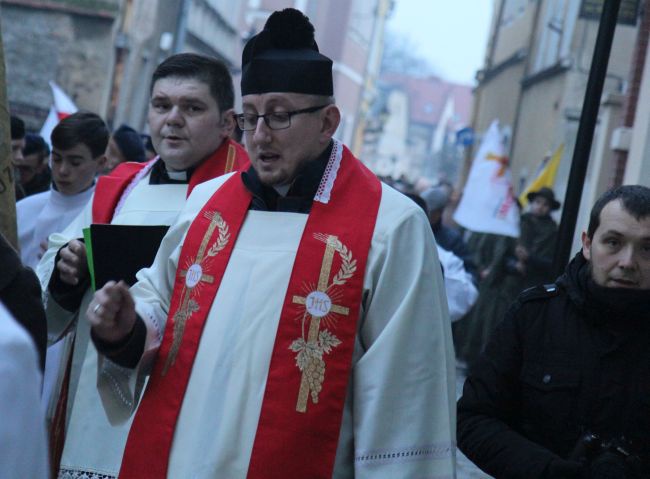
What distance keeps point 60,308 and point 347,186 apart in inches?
72.6

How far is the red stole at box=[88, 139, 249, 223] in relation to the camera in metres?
5.20

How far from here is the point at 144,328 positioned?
3.68m

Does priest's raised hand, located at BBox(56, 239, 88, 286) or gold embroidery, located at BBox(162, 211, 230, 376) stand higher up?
gold embroidery, located at BBox(162, 211, 230, 376)

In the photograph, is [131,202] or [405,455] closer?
[405,455]

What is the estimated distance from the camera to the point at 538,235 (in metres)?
12.7

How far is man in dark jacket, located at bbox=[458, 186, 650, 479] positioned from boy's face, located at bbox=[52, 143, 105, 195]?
3.10 m

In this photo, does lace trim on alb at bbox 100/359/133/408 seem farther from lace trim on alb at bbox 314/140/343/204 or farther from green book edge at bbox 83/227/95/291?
green book edge at bbox 83/227/95/291

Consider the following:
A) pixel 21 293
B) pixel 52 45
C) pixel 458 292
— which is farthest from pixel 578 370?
pixel 52 45

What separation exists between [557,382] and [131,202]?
2286mm

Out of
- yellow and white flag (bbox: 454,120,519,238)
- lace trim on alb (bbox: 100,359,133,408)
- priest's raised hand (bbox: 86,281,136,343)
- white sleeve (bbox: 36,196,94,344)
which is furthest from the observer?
yellow and white flag (bbox: 454,120,519,238)

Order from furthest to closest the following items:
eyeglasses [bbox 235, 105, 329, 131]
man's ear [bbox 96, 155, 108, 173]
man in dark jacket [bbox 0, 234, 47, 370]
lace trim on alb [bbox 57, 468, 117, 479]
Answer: man's ear [bbox 96, 155, 108, 173] < lace trim on alb [bbox 57, 468, 117, 479] < eyeglasses [bbox 235, 105, 329, 131] < man in dark jacket [bbox 0, 234, 47, 370]

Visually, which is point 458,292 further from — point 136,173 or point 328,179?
point 328,179

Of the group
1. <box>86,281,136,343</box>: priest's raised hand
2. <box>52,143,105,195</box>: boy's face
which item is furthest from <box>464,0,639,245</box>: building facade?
<box>86,281,136,343</box>: priest's raised hand

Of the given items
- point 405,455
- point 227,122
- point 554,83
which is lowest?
point 405,455
